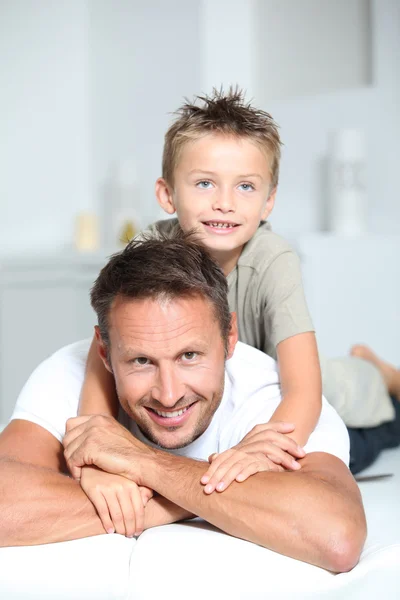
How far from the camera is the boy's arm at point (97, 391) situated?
1705 millimetres

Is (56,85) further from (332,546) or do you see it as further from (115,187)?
(332,546)

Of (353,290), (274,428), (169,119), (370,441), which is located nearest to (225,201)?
(274,428)

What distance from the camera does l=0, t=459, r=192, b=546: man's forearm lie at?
4.70 ft

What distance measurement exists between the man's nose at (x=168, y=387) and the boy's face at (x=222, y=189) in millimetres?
457

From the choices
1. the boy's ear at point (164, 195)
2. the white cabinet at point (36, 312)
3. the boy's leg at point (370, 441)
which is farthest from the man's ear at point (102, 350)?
the white cabinet at point (36, 312)

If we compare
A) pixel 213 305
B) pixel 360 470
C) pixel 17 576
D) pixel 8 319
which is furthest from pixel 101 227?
pixel 17 576

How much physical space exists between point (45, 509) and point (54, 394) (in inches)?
14.3

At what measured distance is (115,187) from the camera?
13.0 feet

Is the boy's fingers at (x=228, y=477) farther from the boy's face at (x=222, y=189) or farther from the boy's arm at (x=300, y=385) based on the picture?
the boy's face at (x=222, y=189)

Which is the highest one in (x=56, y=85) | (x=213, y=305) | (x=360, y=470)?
(x=56, y=85)

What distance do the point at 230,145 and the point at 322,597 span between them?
990 millimetres

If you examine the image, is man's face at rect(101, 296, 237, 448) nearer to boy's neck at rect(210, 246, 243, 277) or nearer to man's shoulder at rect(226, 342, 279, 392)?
man's shoulder at rect(226, 342, 279, 392)

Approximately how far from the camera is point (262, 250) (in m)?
1.96

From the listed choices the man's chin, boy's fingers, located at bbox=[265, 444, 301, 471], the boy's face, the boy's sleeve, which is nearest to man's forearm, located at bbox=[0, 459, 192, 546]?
the man's chin
